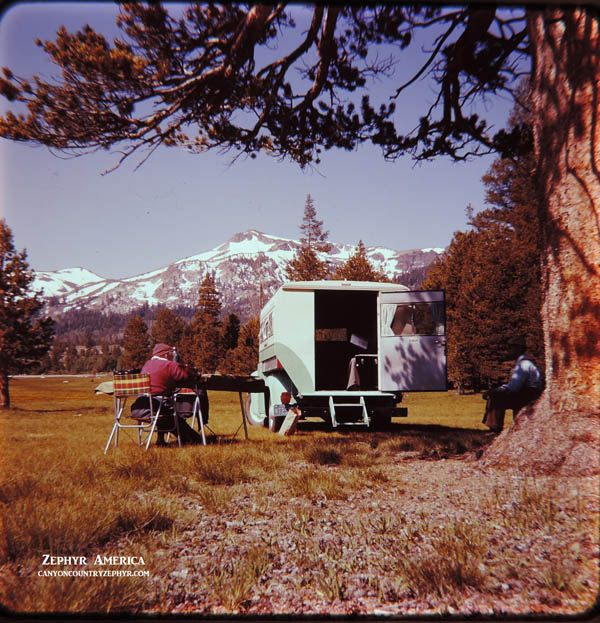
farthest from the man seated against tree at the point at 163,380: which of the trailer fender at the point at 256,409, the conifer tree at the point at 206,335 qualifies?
the conifer tree at the point at 206,335

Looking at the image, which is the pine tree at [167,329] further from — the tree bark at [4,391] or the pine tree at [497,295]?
the tree bark at [4,391]

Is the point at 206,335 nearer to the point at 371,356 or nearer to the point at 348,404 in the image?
the point at 371,356

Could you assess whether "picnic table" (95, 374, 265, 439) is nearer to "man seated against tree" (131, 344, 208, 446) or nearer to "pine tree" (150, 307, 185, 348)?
"man seated against tree" (131, 344, 208, 446)

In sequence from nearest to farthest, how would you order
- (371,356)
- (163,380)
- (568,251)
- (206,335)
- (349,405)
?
(568,251) → (163,380) → (349,405) → (371,356) → (206,335)

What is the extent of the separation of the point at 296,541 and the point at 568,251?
118 inches

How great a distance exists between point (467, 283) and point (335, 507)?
24.9 metres

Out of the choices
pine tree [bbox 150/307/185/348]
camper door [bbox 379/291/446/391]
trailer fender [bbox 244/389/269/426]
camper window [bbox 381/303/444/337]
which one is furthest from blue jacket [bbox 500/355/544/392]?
pine tree [bbox 150/307/185/348]

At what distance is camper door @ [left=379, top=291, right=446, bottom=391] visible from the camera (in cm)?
785

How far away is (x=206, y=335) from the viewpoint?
4872 cm

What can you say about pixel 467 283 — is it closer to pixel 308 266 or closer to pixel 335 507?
pixel 308 266

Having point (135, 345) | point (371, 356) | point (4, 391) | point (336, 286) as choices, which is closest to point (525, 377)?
point (336, 286)

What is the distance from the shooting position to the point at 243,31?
15.4 feet

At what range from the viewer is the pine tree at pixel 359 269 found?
28.2 metres

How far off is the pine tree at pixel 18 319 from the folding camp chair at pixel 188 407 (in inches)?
407
